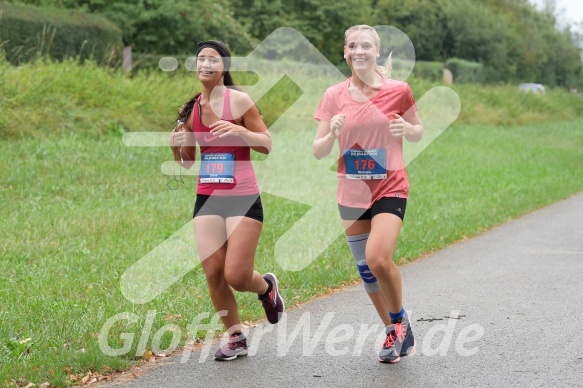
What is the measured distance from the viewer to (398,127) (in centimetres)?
578

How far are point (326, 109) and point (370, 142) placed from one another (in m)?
0.36

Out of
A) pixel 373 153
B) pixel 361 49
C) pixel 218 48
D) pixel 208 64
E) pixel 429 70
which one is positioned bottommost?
pixel 429 70

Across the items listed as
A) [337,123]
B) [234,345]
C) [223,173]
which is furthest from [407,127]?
[234,345]

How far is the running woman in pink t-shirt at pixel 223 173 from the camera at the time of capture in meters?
6.04

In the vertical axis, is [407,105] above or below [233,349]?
above

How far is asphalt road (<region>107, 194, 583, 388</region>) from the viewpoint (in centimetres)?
568

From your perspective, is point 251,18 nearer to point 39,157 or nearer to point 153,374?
point 39,157

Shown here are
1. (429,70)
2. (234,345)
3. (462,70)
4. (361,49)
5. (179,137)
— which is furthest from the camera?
(462,70)

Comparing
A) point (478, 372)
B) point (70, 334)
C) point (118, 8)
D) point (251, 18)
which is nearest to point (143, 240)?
point (70, 334)

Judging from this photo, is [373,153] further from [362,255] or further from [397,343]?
[397,343]

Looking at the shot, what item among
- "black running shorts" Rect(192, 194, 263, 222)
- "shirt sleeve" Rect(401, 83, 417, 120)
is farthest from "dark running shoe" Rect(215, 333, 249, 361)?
"shirt sleeve" Rect(401, 83, 417, 120)

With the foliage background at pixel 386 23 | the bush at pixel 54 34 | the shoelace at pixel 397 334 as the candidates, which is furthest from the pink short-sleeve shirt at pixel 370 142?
the foliage background at pixel 386 23

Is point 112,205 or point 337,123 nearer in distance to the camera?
point 337,123

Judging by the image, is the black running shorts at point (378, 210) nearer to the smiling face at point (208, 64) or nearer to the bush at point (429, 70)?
the smiling face at point (208, 64)
